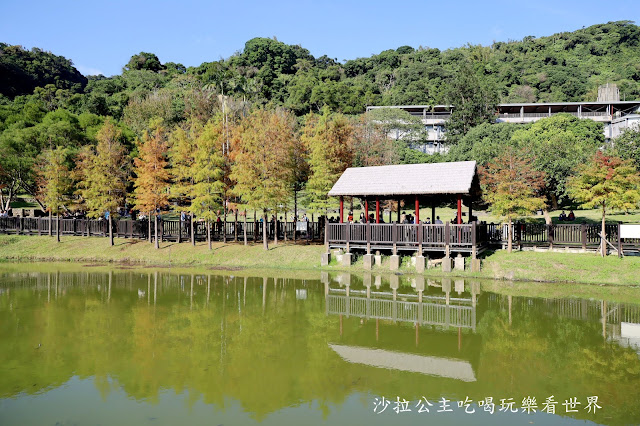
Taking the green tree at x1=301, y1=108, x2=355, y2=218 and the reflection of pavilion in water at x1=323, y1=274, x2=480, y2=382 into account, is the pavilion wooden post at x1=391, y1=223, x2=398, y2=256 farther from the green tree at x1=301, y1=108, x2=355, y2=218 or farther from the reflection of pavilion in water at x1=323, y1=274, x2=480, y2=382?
the green tree at x1=301, y1=108, x2=355, y2=218

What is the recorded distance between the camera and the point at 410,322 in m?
15.3

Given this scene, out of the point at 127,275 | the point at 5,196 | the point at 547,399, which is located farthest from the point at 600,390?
the point at 5,196

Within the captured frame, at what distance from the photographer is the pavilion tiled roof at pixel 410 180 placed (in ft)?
75.4

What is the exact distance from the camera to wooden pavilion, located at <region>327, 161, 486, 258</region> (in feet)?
75.8

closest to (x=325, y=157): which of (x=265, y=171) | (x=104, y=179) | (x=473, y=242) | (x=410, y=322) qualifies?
(x=265, y=171)

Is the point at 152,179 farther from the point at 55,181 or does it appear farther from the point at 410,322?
the point at 410,322

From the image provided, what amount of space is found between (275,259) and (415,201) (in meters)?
8.70

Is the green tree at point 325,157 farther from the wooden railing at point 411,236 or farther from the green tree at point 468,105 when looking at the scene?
the green tree at point 468,105

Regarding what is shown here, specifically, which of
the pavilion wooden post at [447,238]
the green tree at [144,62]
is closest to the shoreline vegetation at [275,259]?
the pavilion wooden post at [447,238]

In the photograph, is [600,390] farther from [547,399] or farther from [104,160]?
[104,160]

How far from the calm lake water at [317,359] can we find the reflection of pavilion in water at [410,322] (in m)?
0.07

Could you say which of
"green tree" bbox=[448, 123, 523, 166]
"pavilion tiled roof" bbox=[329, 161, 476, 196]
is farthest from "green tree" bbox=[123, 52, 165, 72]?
"pavilion tiled roof" bbox=[329, 161, 476, 196]

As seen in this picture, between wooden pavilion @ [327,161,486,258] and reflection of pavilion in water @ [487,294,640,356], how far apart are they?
508cm

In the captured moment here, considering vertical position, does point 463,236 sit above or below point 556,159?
below
